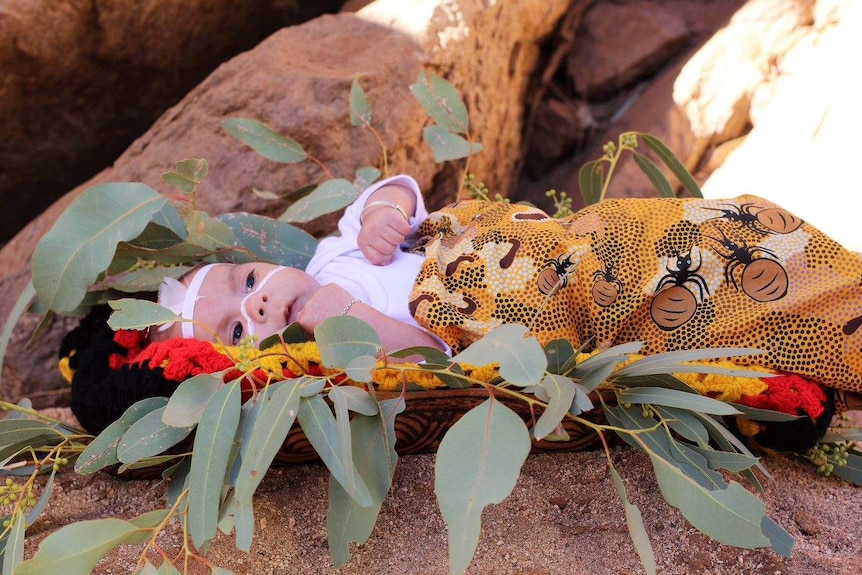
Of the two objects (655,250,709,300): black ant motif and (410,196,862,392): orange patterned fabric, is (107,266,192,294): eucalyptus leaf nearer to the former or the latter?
(410,196,862,392): orange patterned fabric

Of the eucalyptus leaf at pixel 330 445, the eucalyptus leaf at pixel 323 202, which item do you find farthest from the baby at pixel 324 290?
the eucalyptus leaf at pixel 330 445

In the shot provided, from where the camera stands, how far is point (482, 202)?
6.44 feet

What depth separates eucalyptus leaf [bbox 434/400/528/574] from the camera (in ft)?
3.37

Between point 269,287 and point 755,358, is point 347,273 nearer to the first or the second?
point 269,287

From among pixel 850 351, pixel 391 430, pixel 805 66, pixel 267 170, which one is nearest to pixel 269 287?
pixel 391 430

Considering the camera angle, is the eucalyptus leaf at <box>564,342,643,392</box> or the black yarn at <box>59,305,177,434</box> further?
the black yarn at <box>59,305,177,434</box>

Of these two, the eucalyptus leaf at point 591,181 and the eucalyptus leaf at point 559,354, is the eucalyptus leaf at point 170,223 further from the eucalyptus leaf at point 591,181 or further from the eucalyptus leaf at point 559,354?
the eucalyptus leaf at point 591,181

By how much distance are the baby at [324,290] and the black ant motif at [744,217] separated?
0.67 meters

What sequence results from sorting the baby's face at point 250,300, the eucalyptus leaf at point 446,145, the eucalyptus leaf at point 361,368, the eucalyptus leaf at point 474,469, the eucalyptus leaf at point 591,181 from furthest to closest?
the eucalyptus leaf at point 591,181 < the eucalyptus leaf at point 446,145 < the baby's face at point 250,300 < the eucalyptus leaf at point 361,368 < the eucalyptus leaf at point 474,469

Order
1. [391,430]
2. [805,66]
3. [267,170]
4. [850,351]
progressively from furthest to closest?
[805,66] < [267,170] < [850,351] < [391,430]

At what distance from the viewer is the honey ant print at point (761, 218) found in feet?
5.31

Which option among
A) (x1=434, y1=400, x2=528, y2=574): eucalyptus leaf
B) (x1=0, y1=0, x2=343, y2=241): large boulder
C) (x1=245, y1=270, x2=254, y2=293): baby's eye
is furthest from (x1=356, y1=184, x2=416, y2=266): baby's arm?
(x1=0, y1=0, x2=343, y2=241): large boulder

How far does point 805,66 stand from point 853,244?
947 millimetres

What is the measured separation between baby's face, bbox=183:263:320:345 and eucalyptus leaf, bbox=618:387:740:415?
723 millimetres
